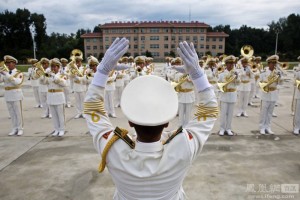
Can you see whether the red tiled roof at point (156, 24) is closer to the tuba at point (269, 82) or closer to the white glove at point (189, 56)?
the tuba at point (269, 82)

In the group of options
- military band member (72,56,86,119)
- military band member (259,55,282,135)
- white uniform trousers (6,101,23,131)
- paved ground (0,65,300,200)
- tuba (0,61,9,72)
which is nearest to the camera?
paved ground (0,65,300,200)

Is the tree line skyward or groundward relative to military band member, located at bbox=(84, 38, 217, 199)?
skyward

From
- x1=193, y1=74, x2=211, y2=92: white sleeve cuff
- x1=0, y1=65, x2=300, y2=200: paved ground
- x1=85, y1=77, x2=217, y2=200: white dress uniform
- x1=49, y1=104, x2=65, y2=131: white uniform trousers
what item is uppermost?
x1=193, y1=74, x2=211, y2=92: white sleeve cuff

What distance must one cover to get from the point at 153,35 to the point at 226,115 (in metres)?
69.0

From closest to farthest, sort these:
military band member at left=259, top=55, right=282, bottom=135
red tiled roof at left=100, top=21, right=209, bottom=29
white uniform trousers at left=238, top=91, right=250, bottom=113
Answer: military band member at left=259, top=55, right=282, bottom=135 → white uniform trousers at left=238, top=91, right=250, bottom=113 → red tiled roof at left=100, top=21, right=209, bottom=29

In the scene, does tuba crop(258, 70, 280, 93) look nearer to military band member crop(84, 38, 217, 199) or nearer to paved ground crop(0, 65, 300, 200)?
paved ground crop(0, 65, 300, 200)

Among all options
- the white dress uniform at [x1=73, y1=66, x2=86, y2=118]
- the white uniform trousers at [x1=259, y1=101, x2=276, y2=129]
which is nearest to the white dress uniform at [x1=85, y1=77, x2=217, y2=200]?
the white uniform trousers at [x1=259, y1=101, x2=276, y2=129]

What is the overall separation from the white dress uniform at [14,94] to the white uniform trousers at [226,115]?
19.6 ft

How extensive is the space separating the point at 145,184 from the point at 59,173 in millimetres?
3820

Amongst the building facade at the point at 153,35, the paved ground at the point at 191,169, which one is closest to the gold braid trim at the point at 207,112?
the paved ground at the point at 191,169

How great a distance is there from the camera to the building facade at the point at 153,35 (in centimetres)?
7244

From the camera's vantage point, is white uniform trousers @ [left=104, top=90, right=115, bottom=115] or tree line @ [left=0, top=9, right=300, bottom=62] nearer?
white uniform trousers @ [left=104, top=90, right=115, bottom=115]

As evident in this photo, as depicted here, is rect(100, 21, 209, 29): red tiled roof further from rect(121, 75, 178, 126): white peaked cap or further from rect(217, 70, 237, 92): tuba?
rect(121, 75, 178, 126): white peaked cap

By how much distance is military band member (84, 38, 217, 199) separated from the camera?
1.39 m
